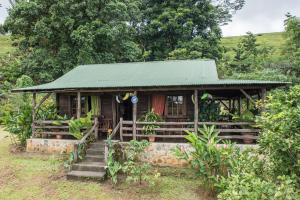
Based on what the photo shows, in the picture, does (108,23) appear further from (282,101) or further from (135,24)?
(282,101)

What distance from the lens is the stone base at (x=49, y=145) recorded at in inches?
523

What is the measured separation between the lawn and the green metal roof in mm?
3577

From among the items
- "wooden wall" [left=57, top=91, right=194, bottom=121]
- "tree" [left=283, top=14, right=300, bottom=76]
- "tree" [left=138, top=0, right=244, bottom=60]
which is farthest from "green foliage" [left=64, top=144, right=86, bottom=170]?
"tree" [left=283, top=14, right=300, bottom=76]

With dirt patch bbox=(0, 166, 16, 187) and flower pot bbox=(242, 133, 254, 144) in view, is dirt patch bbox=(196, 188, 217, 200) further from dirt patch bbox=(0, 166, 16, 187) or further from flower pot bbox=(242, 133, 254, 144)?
dirt patch bbox=(0, 166, 16, 187)

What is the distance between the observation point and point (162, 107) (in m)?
13.9

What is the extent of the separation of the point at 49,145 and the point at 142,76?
5.43 m

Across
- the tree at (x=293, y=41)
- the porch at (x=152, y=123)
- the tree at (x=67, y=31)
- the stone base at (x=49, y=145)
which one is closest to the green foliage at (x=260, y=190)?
the porch at (x=152, y=123)

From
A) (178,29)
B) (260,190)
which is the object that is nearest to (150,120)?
(260,190)

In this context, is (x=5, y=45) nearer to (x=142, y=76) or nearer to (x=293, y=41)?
(x=142, y=76)

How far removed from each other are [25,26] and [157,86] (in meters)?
18.7

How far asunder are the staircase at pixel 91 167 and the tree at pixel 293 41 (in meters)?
22.6

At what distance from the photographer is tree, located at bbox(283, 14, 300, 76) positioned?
1104 inches

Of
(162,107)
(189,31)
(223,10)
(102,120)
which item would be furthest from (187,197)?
(223,10)

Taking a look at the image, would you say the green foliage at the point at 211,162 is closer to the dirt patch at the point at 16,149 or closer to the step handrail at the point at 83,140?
the step handrail at the point at 83,140
